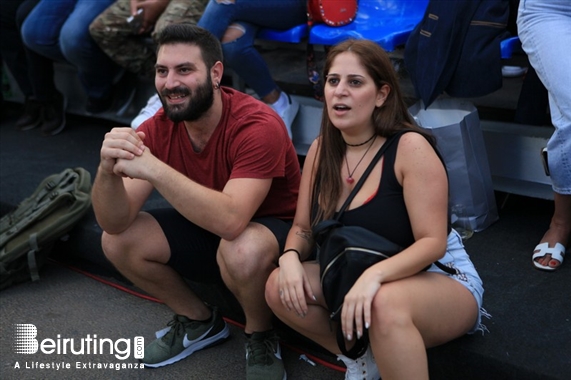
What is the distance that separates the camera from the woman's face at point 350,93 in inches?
98.7

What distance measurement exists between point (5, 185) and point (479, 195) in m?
2.64

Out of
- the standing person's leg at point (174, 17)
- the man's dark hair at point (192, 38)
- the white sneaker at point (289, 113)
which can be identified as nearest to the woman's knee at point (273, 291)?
the man's dark hair at point (192, 38)

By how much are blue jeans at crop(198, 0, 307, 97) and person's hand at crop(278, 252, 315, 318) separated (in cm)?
179

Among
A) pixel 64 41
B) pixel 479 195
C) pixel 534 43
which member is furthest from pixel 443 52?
pixel 64 41

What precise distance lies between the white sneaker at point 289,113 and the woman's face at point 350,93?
1.63 m

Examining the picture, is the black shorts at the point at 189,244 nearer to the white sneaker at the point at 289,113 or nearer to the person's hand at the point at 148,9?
the white sneaker at the point at 289,113

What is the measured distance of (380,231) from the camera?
247 cm

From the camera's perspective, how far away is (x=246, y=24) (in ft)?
13.4

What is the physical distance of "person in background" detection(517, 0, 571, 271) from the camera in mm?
2996

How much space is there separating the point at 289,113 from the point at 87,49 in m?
1.46

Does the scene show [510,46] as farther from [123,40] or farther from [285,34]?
[123,40]

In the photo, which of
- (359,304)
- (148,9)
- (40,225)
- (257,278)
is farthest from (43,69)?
(359,304)

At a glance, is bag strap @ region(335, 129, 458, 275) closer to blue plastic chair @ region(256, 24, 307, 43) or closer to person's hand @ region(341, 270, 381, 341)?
person's hand @ region(341, 270, 381, 341)

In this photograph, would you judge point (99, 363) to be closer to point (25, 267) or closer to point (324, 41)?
point (25, 267)
